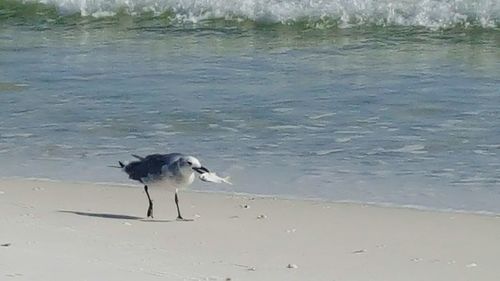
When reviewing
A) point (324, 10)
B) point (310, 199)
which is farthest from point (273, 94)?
point (324, 10)

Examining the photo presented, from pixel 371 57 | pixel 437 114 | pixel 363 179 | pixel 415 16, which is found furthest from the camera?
pixel 415 16

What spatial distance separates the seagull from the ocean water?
0.63 metres

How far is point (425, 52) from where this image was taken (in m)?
11.0

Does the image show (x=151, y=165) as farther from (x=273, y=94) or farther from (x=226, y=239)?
(x=273, y=94)

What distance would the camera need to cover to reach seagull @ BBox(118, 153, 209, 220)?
6.18 m

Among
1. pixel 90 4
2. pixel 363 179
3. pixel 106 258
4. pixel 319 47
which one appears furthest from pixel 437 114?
pixel 90 4

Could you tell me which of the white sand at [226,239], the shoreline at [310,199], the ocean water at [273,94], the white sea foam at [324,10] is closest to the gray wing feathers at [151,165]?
the white sand at [226,239]

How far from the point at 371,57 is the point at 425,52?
1.52ft

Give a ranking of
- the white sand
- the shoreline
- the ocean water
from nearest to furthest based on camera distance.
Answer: the white sand, the shoreline, the ocean water

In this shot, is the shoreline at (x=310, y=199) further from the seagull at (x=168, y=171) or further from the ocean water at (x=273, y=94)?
the seagull at (x=168, y=171)

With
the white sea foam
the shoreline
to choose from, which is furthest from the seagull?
the white sea foam

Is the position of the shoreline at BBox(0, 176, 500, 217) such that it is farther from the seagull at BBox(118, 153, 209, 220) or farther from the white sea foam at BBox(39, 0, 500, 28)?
the white sea foam at BBox(39, 0, 500, 28)

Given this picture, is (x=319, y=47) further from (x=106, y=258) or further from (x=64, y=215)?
(x=106, y=258)

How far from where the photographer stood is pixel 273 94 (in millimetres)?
9445
